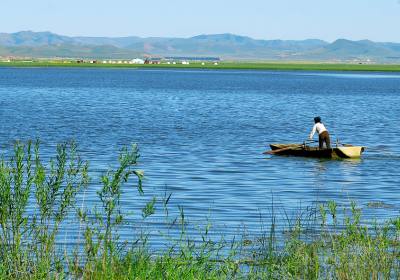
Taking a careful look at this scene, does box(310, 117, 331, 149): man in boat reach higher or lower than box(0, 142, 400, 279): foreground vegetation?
lower

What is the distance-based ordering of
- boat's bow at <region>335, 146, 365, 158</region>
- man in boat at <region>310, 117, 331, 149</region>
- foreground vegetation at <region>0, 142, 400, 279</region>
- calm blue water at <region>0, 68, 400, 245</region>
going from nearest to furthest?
foreground vegetation at <region>0, 142, 400, 279</region> → calm blue water at <region>0, 68, 400, 245</region> → man in boat at <region>310, 117, 331, 149</region> → boat's bow at <region>335, 146, 365, 158</region>

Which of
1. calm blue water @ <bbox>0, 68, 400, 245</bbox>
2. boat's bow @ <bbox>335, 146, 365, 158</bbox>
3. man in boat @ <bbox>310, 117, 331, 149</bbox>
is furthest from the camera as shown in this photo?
boat's bow @ <bbox>335, 146, 365, 158</bbox>

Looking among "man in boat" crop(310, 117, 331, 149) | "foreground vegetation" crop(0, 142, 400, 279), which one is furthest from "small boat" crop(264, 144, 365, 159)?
"foreground vegetation" crop(0, 142, 400, 279)

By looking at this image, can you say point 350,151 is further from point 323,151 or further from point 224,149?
point 224,149

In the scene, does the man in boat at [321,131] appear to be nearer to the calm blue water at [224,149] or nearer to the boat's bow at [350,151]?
the boat's bow at [350,151]

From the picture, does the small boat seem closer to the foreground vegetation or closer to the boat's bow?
the boat's bow

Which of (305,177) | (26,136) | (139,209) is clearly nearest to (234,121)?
(26,136)

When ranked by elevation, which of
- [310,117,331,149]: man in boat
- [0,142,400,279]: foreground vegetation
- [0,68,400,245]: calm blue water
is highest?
[0,142,400,279]: foreground vegetation

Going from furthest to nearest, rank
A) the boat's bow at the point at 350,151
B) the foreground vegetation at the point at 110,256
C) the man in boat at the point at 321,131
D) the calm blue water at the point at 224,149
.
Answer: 1. the boat's bow at the point at 350,151
2. the man in boat at the point at 321,131
3. the calm blue water at the point at 224,149
4. the foreground vegetation at the point at 110,256

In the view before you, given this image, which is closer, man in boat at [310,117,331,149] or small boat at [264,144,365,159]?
man in boat at [310,117,331,149]

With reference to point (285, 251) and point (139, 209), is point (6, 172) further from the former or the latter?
point (139, 209)

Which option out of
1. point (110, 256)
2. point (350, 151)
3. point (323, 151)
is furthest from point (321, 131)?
point (110, 256)

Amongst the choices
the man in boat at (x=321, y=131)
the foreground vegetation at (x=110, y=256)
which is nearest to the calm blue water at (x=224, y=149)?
the man in boat at (x=321, y=131)

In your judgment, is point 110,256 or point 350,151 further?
point 350,151
